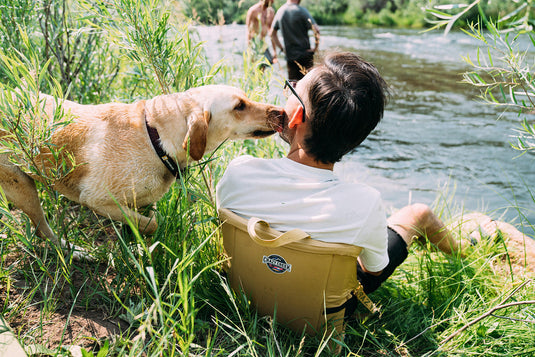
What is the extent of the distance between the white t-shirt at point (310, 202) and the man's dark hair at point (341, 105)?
0.12 metres

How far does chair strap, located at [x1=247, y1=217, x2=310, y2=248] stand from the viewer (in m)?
1.62

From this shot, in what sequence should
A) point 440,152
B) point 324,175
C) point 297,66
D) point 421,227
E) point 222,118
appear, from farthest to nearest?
point 297,66
point 440,152
point 421,227
point 222,118
point 324,175

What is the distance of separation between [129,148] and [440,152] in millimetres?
5585

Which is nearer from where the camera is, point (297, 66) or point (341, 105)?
point (341, 105)

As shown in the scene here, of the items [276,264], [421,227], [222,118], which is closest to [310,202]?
[276,264]

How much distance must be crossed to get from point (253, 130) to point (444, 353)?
1547 mm

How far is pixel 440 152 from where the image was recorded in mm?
6719

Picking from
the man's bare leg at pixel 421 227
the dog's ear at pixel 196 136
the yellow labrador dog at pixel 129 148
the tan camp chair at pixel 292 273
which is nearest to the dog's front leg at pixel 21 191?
the yellow labrador dog at pixel 129 148

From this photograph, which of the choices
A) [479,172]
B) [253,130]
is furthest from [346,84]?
[479,172]

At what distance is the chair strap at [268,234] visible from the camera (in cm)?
162

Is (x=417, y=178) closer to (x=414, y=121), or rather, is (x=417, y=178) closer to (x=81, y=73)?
(x=414, y=121)

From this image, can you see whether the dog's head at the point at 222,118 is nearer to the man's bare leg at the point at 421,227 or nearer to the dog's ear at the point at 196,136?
the dog's ear at the point at 196,136

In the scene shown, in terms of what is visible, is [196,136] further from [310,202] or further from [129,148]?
[310,202]

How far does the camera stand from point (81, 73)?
3768 mm
